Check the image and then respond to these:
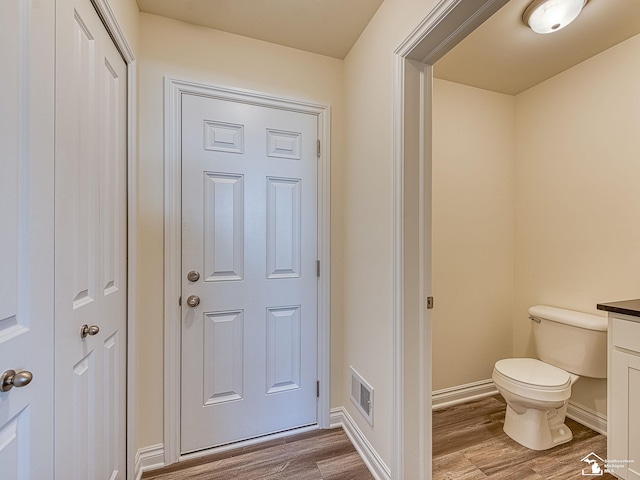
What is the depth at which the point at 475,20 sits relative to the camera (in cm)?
102

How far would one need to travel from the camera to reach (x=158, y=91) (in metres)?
1.51

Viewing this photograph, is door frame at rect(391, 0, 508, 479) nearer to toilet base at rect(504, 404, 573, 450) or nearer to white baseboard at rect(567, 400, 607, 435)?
toilet base at rect(504, 404, 573, 450)

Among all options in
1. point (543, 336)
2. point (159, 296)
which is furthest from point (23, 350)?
point (543, 336)

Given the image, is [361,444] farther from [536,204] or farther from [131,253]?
[536,204]

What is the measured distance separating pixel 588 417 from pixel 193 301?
266 centimetres

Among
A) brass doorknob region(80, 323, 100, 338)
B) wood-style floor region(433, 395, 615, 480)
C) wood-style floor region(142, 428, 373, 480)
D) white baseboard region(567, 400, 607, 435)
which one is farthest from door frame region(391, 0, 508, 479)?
white baseboard region(567, 400, 607, 435)

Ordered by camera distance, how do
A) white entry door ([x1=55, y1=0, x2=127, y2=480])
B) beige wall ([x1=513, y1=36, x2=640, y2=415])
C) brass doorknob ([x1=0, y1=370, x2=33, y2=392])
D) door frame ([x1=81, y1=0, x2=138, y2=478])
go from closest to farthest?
brass doorknob ([x1=0, y1=370, x2=33, y2=392])
white entry door ([x1=55, y1=0, x2=127, y2=480])
door frame ([x1=81, y1=0, x2=138, y2=478])
beige wall ([x1=513, y1=36, x2=640, y2=415])

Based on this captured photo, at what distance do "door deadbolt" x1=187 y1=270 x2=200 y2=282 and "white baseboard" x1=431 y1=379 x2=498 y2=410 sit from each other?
74.5 inches

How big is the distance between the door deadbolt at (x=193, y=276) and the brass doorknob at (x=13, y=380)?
931 millimetres

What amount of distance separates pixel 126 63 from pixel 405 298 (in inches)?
68.2

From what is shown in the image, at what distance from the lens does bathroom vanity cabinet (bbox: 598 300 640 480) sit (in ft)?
4.32

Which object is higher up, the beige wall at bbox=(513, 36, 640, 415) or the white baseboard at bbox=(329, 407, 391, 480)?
the beige wall at bbox=(513, 36, 640, 415)

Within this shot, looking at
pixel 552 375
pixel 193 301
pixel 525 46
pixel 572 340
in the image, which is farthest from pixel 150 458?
pixel 525 46

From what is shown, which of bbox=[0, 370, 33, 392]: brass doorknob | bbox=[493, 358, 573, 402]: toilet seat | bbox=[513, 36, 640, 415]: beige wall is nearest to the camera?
bbox=[0, 370, 33, 392]: brass doorknob
